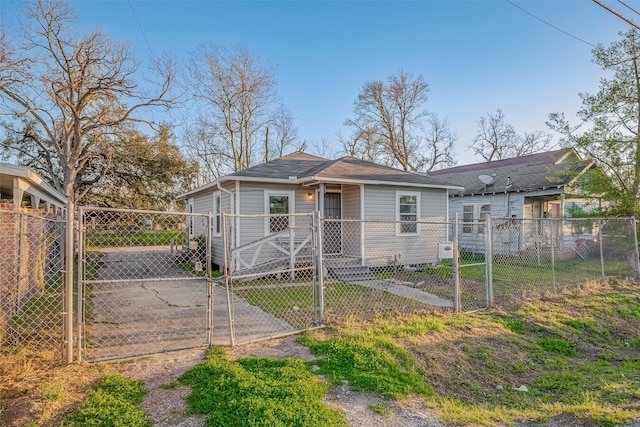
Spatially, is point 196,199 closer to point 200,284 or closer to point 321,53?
point 200,284

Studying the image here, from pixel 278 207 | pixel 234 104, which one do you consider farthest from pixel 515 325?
pixel 234 104

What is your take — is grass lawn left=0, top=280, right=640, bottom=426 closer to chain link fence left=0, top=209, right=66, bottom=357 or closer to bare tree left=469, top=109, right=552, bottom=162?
chain link fence left=0, top=209, right=66, bottom=357

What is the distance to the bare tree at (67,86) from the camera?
60.7ft

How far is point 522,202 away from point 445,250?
6143 millimetres

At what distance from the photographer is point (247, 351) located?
4.55 m

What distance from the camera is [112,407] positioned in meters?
3.04

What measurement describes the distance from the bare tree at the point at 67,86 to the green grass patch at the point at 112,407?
2123cm

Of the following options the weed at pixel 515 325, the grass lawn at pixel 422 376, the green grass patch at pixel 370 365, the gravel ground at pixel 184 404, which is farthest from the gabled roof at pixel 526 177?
the gravel ground at pixel 184 404

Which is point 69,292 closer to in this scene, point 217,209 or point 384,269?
point 384,269

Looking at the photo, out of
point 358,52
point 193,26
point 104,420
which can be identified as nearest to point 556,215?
point 358,52

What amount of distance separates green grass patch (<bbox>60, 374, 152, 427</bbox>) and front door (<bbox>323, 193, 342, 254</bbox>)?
8.82m

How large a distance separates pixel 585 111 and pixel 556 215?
634cm

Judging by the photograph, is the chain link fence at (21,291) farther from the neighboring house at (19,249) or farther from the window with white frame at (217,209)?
the window with white frame at (217,209)

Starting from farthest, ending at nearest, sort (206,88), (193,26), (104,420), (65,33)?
(206,88) → (65,33) → (193,26) → (104,420)
